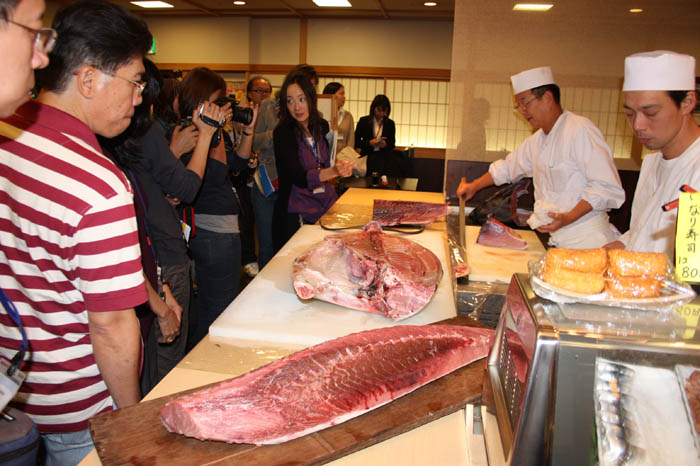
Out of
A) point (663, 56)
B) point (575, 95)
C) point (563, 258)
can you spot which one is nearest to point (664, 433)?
point (563, 258)

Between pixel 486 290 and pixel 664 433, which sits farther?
pixel 486 290

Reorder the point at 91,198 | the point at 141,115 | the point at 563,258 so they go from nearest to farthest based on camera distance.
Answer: the point at 563,258 < the point at 91,198 < the point at 141,115

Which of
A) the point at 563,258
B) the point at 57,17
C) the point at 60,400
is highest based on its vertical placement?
the point at 57,17

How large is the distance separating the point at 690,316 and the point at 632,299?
109mm

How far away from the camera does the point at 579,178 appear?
10.1ft

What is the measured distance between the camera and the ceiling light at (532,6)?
411 centimetres

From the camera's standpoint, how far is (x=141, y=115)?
2127mm

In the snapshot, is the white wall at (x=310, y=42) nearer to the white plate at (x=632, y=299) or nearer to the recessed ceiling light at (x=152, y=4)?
the recessed ceiling light at (x=152, y=4)

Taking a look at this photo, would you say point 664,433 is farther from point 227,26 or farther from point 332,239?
point 227,26

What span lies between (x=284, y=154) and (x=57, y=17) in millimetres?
2362

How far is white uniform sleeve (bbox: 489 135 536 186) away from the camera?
11.7 ft

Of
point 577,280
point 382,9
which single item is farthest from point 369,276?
point 382,9

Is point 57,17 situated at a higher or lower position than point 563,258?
higher

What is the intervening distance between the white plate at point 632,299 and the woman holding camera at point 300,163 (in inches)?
108
